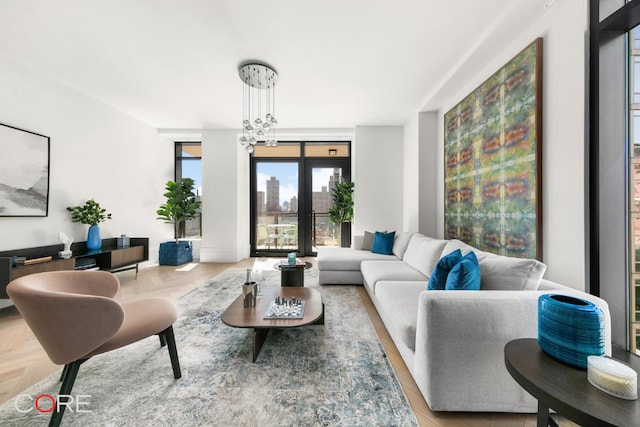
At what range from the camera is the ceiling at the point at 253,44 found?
6.53 ft

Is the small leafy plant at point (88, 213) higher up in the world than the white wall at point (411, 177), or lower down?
lower down

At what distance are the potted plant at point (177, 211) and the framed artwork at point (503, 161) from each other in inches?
189

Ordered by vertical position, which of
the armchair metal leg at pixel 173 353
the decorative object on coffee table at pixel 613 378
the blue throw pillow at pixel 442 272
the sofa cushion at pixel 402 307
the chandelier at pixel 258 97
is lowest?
the armchair metal leg at pixel 173 353

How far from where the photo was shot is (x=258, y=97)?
356 cm

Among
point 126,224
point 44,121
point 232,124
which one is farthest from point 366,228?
point 44,121

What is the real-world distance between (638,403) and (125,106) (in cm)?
589

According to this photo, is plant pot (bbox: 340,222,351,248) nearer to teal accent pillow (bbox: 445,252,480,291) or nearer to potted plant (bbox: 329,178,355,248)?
potted plant (bbox: 329,178,355,248)

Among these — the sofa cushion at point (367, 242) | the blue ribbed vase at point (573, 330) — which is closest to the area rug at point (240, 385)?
the blue ribbed vase at point (573, 330)

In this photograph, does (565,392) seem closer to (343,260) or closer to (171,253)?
(343,260)

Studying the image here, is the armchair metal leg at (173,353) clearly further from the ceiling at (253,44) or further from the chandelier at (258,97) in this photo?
the ceiling at (253,44)

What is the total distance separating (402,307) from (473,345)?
537 mm

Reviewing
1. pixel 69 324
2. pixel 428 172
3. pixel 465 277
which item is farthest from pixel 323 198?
pixel 69 324

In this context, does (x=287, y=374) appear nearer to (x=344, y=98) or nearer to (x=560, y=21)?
(x=560, y=21)

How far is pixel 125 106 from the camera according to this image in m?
3.98
